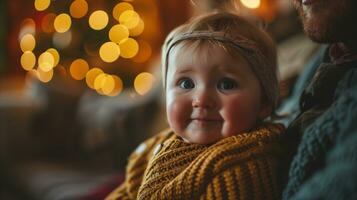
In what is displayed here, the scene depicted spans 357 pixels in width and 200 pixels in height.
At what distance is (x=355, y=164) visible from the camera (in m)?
0.58

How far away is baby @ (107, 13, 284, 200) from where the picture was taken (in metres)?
0.82

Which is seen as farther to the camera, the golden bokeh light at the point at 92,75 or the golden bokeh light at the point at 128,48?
the golden bokeh light at the point at 128,48

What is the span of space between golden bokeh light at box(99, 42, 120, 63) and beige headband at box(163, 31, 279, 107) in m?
3.01

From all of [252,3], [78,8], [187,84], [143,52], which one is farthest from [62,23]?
[187,84]

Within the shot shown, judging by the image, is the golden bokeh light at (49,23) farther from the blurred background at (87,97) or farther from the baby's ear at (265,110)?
the baby's ear at (265,110)

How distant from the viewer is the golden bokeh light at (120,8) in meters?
4.02

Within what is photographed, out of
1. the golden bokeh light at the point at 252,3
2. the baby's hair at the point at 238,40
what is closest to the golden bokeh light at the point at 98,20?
the golden bokeh light at the point at 252,3


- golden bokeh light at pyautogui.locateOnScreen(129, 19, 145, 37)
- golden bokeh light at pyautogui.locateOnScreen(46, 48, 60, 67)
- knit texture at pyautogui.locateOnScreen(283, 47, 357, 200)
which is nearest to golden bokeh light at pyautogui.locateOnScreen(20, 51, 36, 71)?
golden bokeh light at pyautogui.locateOnScreen(46, 48, 60, 67)

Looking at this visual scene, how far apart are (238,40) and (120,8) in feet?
10.9

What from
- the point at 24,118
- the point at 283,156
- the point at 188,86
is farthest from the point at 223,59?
the point at 24,118

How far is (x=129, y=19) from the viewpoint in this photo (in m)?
4.21

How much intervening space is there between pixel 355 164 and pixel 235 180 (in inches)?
10.3

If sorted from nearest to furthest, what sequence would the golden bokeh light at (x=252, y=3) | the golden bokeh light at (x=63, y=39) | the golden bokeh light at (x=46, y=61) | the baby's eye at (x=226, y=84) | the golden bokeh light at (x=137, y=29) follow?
the baby's eye at (x=226, y=84)
the golden bokeh light at (x=252, y=3)
the golden bokeh light at (x=63, y=39)
the golden bokeh light at (x=46, y=61)
the golden bokeh light at (x=137, y=29)

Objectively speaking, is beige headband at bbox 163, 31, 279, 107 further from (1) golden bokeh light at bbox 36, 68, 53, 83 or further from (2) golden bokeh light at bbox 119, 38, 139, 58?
(2) golden bokeh light at bbox 119, 38, 139, 58
